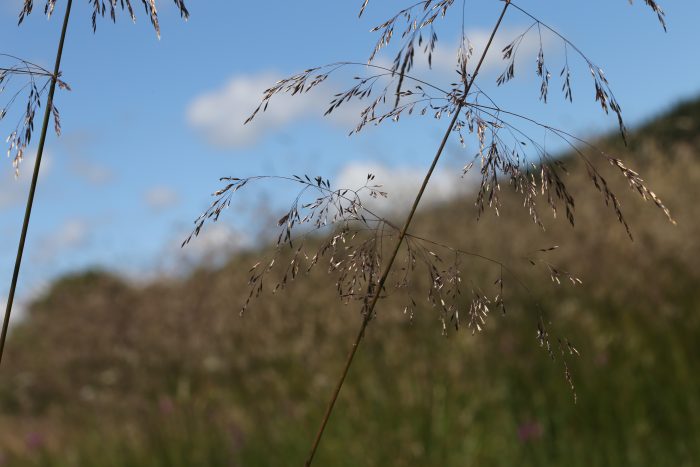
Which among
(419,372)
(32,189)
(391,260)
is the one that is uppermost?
(419,372)

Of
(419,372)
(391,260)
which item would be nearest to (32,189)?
(391,260)

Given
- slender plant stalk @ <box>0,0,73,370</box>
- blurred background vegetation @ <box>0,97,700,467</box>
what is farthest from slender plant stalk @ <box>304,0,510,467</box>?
blurred background vegetation @ <box>0,97,700,467</box>

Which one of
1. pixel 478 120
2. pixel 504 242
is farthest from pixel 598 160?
pixel 478 120

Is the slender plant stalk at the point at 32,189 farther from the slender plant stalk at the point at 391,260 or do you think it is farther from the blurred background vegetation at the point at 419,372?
the blurred background vegetation at the point at 419,372

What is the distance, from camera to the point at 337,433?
4.34 metres

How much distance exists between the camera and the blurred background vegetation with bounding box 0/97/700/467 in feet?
13.6

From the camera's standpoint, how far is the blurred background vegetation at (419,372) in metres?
4.14

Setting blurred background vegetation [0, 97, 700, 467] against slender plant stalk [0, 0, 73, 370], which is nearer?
slender plant stalk [0, 0, 73, 370]

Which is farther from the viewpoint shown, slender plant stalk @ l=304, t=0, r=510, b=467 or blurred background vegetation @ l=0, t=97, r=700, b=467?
blurred background vegetation @ l=0, t=97, r=700, b=467

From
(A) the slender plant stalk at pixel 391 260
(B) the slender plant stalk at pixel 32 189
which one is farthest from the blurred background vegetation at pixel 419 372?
(B) the slender plant stalk at pixel 32 189

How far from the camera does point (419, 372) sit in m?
4.96

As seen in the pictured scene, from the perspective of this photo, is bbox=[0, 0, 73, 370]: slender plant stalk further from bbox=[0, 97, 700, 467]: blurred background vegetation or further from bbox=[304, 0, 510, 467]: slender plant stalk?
bbox=[0, 97, 700, 467]: blurred background vegetation

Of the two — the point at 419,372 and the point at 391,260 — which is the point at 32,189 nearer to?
the point at 391,260

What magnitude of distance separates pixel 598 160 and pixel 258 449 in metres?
7.57
